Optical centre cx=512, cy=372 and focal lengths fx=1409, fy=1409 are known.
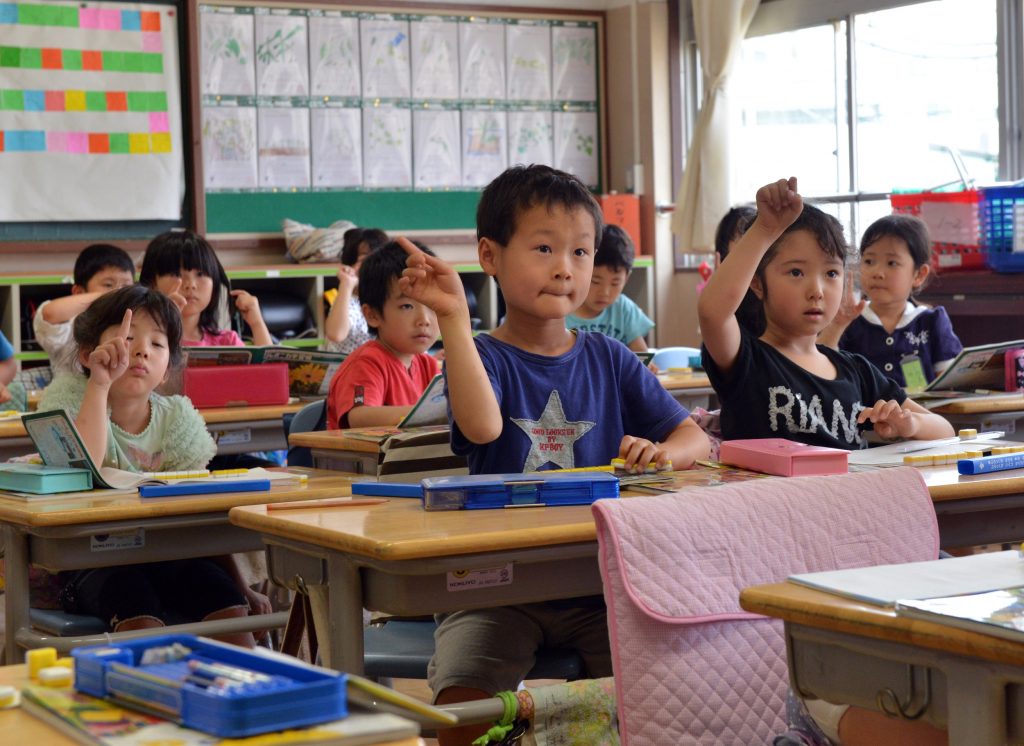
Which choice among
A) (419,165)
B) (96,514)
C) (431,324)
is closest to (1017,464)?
(96,514)

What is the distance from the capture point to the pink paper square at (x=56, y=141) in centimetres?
629

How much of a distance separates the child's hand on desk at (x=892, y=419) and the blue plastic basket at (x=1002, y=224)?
121 inches

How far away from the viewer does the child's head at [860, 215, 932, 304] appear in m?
4.25

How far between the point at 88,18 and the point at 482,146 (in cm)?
210

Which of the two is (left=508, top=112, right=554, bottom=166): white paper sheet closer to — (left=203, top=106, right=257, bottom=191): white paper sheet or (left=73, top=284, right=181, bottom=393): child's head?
(left=203, top=106, right=257, bottom=191): white paper sheet

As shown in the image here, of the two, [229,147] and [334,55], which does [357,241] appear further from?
[334,55]

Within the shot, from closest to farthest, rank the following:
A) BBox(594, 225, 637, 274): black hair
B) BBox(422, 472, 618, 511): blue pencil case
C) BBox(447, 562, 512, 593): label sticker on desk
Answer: BBox(447, 562, 512, 593): label sticker on desk → BBox(422, 472, 618, 511): blue pencil case → BBox(594, 225, 637, 274): black hair

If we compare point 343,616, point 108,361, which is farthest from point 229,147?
point 343,616

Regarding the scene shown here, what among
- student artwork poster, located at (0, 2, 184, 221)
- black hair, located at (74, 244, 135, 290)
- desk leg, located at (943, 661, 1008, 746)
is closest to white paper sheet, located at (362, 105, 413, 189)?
student artwork poster, located at (0, 2, 184, 221)

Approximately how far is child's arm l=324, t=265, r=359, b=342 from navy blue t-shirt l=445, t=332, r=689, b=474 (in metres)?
2.98

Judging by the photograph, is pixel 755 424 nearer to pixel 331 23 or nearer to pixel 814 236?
pixel 814 236

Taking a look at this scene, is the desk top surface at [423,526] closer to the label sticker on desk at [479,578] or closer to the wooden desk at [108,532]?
the label sticker on desk at [479,578]

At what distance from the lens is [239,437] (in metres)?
3.67

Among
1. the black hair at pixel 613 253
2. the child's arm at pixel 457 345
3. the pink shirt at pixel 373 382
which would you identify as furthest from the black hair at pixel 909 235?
the child's arm at pixel 457 345
